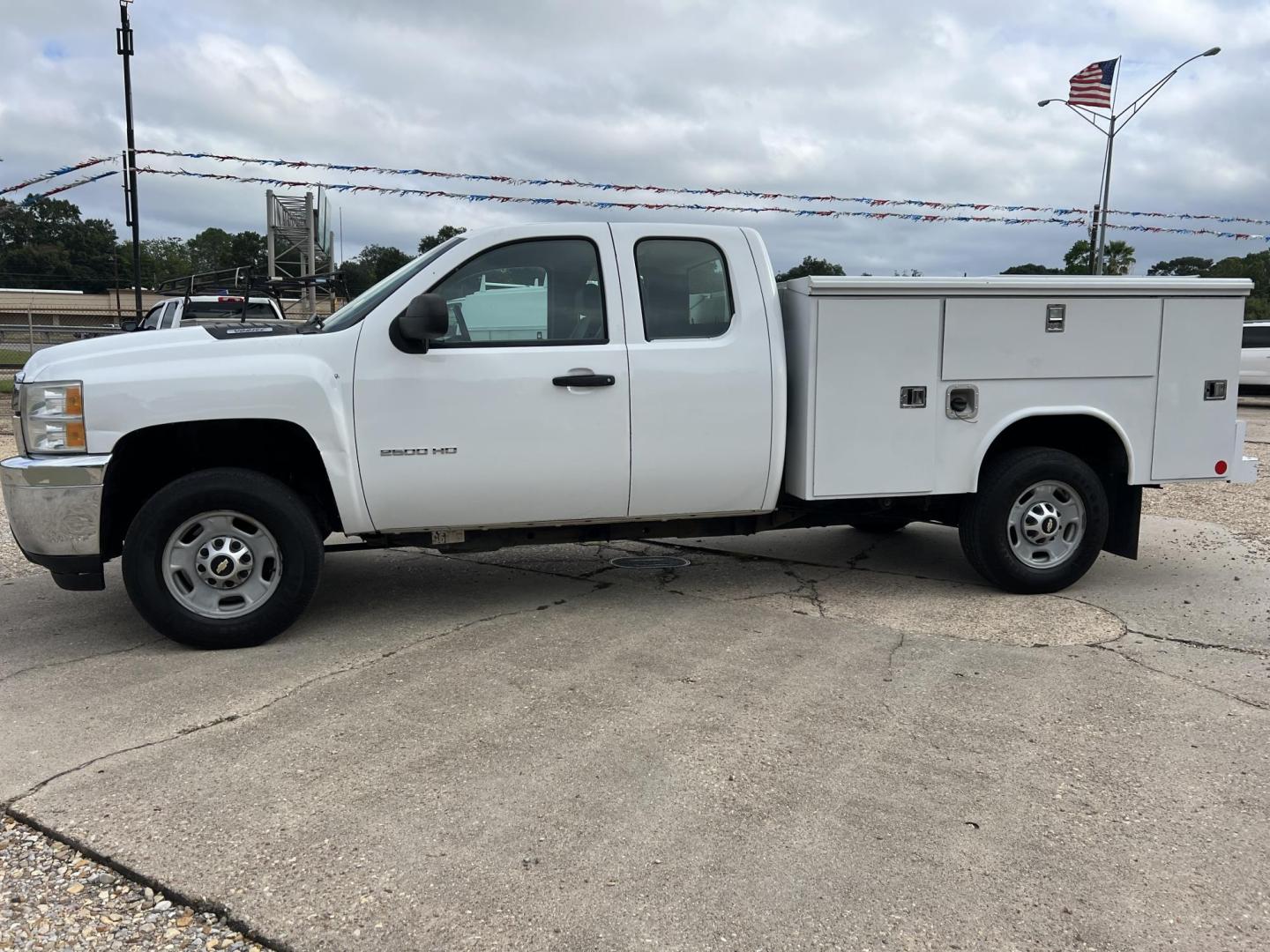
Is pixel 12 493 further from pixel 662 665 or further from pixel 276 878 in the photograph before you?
pixel 662 665

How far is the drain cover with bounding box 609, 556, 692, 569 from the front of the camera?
21.1 ft

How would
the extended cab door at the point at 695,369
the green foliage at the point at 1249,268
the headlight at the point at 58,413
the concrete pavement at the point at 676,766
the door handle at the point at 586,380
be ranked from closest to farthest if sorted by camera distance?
the concrete pavement at the point at 676,766 → the headlight at the point at 58,413 → the door handle at the point at 586,380 → the extended cab door at the point at 695,369 → the green foliage at the point at 1249,268

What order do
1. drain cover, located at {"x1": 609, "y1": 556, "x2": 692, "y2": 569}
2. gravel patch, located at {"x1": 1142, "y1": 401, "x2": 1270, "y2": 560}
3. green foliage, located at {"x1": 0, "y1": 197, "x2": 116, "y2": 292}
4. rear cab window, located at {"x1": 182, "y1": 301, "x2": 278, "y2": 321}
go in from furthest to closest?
Result: 1. green foliage, located at {"x1": 0, "y1": 197, "x2": 116, "y2": 292}
2. rear cab window, located at {"x1": 182, "y1": 301, "x2": 278, "y2": 321}
3. gravel patch, located at {"x1": 1142, "y1": 401, "x2": 1270, "y2": 560}
4. drain cover, located at {"x1": 609, "y1": 556, "x2": 692, "y2": 569}

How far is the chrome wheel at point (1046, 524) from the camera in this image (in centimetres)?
557

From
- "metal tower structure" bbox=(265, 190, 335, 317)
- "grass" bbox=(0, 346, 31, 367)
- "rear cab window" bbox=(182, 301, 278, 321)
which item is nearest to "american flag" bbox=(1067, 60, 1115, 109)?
"metal tower structure" bbox=(265, 190, 335, 317)

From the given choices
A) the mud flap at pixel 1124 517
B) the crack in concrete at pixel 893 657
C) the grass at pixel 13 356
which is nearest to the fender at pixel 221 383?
the crack in concrete at pixel 893 657

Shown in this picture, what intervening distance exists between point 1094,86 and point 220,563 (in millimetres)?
22866

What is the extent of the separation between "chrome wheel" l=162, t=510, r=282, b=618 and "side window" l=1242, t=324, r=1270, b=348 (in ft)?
71.6

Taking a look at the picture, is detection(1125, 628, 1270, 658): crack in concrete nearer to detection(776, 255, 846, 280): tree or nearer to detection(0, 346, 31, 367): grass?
detection(776, 255, 846, 280): tree

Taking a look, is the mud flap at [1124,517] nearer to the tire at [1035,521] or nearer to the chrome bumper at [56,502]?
the tire at [1035,521]

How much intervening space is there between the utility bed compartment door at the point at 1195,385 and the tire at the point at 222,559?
15.6 feet

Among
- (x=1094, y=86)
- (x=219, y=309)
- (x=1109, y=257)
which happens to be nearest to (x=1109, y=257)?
(x=1109, y=257)

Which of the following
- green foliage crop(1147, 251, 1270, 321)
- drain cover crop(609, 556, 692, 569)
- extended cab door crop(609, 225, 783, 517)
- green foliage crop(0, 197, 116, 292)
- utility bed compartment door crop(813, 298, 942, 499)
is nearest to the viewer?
extended cab door crop(609, 225, 783, 517)

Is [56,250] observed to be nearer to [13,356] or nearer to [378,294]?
[13,356]
